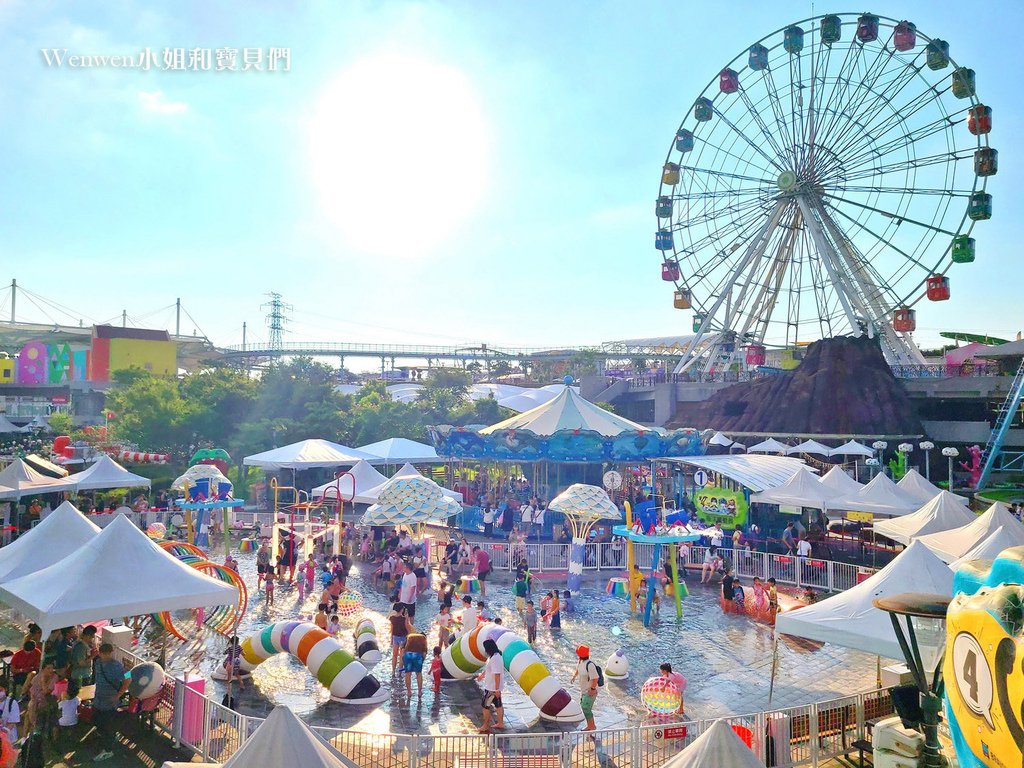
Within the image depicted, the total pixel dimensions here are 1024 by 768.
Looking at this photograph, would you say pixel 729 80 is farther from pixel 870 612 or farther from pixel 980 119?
pixel 870 612

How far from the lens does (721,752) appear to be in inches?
194

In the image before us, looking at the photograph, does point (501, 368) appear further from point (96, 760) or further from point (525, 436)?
point (96, 760)

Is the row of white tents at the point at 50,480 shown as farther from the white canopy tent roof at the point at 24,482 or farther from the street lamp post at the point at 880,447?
the street lamp post at the point at 880,447

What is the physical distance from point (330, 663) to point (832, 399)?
28630 millimetres

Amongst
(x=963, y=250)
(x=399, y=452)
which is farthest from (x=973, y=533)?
(x=963, y=250)

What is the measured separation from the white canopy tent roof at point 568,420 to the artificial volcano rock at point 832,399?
13.1 m

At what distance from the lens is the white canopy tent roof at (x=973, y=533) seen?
12.8 metres

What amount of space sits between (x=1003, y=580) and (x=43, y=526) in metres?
12.6

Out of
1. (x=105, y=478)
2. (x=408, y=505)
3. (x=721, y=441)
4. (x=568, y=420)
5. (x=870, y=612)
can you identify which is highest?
(x=568, y=420)

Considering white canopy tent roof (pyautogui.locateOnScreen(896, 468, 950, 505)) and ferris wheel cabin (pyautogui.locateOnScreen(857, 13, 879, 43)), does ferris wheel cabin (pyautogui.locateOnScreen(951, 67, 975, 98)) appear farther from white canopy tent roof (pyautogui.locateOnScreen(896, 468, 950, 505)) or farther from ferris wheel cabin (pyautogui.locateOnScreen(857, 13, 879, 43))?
white canopy tent roof (pyautogui.locateOnScreen(896, 468, 950, 505))

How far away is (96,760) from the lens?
796 cm

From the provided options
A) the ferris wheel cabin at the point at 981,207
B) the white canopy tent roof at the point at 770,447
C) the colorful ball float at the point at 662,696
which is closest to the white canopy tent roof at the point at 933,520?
the colorful ball float at the point at 662,696

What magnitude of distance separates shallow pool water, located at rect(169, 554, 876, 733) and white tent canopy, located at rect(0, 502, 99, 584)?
2.35 metres

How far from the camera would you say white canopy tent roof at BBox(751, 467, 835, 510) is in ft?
61.3
